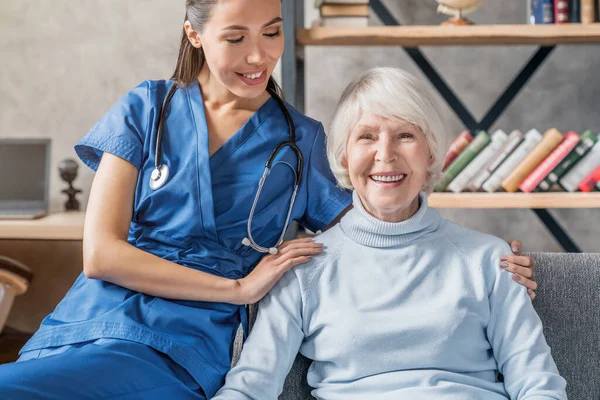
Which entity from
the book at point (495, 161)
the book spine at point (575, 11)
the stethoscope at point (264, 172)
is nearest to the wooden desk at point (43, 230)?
the stethoscope at point (264, 172)

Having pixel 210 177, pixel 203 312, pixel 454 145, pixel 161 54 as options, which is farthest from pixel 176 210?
pixel 161 54

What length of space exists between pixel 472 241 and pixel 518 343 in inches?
8.0

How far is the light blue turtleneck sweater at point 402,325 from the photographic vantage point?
127cm

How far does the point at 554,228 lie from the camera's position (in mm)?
2865

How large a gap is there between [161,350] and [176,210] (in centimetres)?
28

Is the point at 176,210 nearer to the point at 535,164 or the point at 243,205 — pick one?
the point at 243,205

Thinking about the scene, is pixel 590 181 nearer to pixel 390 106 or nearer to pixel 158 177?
pixel 390 106

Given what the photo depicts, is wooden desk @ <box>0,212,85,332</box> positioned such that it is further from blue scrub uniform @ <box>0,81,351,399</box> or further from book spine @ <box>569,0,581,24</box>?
book spine @ <box>569,0,581,24</box>

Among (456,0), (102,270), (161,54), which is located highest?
(456,0)

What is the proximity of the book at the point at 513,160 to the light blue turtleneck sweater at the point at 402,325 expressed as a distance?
1234 millimetres

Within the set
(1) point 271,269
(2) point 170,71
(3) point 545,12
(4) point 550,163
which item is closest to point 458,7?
(3) point 545,12

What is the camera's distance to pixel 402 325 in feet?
4.25

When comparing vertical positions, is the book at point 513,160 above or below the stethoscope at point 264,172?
below

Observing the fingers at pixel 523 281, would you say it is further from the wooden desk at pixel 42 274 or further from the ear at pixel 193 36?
the wooden desk at pixel 42 274
